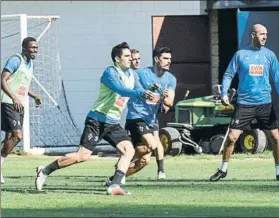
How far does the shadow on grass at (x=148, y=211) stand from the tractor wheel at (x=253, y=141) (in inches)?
401

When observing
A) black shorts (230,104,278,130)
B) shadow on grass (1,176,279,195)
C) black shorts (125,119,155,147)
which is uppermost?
black shorts (230,104,278,130)

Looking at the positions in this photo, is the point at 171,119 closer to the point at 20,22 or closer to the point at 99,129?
the point at 20,22

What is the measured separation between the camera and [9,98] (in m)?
15.5

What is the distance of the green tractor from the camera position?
71.8 feet

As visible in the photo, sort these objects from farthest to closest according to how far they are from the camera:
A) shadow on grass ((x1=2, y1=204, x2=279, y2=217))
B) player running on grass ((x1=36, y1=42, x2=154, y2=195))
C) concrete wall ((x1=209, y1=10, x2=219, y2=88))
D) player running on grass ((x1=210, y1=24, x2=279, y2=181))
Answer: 1. concrete wall ((x1=209, y1=10, x2=219, y2=88))
2. player running on grass ((x1=210, y1=24, x2=279, y2=181))
3. player running on grass ((x1=36, y1=42, x2=154, y2=195))
4. shadow on grass ((x1=2, y1=204, x2=279, y2=217))

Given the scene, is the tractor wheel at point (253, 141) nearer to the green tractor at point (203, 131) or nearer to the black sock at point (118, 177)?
the green tractor at point (203, 131)

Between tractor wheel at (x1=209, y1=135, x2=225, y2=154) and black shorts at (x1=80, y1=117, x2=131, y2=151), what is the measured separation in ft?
28.9

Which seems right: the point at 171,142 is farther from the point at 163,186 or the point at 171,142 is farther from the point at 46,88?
the point at 163,186

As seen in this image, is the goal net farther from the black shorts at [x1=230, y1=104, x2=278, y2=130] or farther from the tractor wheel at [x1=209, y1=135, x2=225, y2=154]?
the black shorts at [x1=230, y1=104, x2=278, y2=130]

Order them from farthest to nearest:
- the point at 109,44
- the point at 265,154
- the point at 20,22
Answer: the point at 109,44
the point at 20,22
the point at 265,154

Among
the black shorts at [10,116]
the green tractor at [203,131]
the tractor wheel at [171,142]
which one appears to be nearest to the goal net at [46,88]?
the green tractor at [203,131]

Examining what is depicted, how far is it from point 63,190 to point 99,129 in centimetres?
91

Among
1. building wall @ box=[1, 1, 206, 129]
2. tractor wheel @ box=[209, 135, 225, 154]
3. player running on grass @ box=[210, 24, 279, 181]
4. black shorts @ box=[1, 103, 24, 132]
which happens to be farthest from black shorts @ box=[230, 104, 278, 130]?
building wall @ box=[1, 1, 206, 129]

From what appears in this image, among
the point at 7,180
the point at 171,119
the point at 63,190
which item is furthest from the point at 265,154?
the point at 63,190
